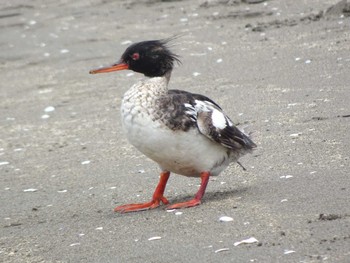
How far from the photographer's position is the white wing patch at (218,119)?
252 inches

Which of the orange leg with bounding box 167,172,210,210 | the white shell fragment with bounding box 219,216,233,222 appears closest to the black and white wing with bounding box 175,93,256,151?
the orange leg with bounding box 167,172,210,210

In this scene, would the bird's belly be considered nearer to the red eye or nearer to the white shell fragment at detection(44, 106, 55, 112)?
the red eye

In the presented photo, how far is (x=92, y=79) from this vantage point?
11.6 meters

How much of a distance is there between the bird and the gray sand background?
27 centimetres

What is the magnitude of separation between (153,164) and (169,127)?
1891mm

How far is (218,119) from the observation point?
6469 mm

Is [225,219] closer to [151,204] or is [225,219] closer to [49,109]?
[151,204]

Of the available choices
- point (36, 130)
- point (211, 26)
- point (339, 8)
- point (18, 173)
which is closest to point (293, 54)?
point (339, 8)

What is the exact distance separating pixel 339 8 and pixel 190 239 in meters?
7.24

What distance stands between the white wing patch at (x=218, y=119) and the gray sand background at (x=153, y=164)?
0.52 meters

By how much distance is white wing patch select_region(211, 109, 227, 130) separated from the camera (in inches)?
252

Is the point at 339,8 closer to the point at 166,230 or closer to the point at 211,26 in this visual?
the point at 211,26

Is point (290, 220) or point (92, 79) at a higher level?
point (290, 220)

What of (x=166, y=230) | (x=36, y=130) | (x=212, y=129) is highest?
(x=212, y=129)
